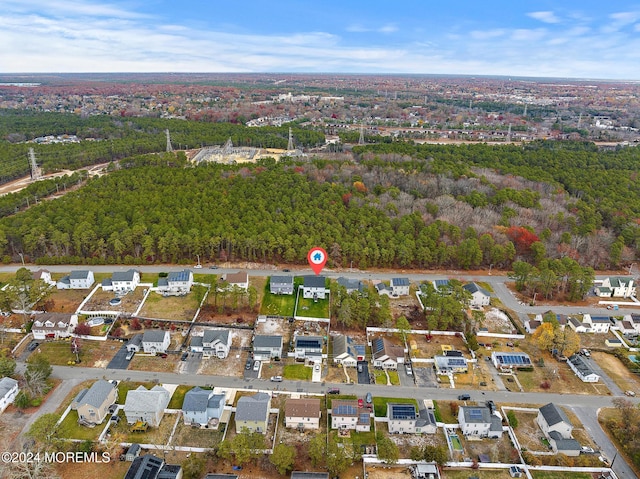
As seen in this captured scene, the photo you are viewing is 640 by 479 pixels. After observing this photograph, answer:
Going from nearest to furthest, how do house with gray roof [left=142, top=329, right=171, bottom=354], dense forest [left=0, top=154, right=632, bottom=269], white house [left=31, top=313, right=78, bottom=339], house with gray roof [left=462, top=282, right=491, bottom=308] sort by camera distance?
1. house with gray roof [left=142, top=329, right=171, bottom=354]
2. white house [left=31, top=313, right=78, bottom=339]
3. house with gray roof [left=462, top=282, right=491, bottom=308]
4. dense forest [left=0, top=154, right=632, bottom=269]

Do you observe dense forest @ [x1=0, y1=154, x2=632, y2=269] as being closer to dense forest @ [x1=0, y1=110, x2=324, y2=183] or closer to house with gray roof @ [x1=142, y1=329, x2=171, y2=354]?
house with gray roof @ [x1=142, y1=329, x2=171, y2=354]

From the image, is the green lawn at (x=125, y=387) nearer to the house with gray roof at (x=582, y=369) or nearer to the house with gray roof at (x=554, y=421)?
the house with gray roof at (x=554, y=421)

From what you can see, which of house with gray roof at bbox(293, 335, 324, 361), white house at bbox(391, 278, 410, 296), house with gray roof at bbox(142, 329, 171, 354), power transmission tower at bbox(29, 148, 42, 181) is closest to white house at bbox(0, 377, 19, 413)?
house with gray roof at bbox(142, 329, 171, 354)

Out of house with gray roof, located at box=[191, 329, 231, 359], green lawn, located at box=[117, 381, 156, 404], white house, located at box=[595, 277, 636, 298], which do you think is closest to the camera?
green lawn, located at box=[117, 381, 156, 404]

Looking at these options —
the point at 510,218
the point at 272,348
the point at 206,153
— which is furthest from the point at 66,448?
the point at 206,153

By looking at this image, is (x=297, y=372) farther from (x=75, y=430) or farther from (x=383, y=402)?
(x=75, y=430)

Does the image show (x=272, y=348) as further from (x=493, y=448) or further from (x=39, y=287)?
(x=39, y=287)
